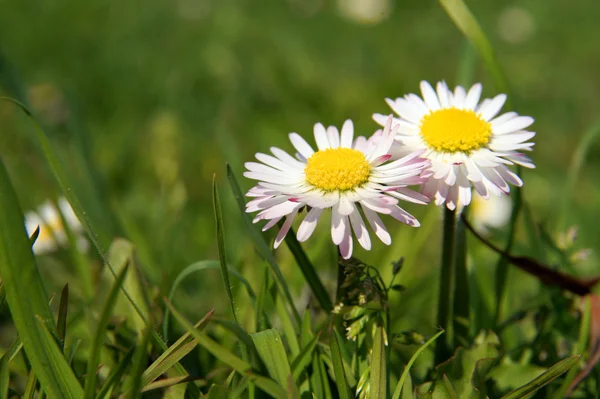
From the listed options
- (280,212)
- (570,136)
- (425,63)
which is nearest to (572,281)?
(280,212)

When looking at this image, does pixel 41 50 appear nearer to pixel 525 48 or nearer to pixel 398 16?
pixel 398 16

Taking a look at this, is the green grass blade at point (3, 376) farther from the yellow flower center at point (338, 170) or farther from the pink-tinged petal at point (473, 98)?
the pink-tinged petal at point (473, 98)

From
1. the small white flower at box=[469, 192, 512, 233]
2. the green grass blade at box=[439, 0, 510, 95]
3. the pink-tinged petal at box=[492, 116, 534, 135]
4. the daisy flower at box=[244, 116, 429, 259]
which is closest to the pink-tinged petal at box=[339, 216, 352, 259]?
the daisy flower at box=[244, 116, 429, 259]

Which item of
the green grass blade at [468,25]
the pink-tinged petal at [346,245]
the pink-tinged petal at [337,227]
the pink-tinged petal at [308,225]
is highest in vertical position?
the green grass blade at [468,25]

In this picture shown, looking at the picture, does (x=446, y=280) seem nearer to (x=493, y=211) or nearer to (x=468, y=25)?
(x=468, y=25)

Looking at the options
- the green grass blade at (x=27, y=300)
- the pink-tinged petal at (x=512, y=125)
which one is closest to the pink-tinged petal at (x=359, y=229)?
the pink-tinged petal at (x=512, y=125)

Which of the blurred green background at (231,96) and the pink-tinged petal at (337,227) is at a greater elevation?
the blurred green background at (231,96)

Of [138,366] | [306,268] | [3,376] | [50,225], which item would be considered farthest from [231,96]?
[138,366]
